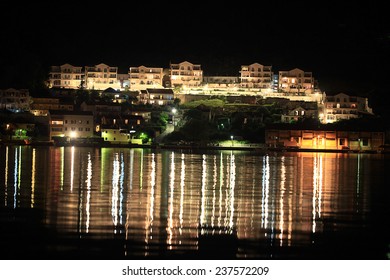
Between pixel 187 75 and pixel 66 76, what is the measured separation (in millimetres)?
9232

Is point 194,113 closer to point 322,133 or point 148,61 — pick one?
point 322,133

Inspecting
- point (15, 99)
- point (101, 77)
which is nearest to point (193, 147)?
point (15, 99)

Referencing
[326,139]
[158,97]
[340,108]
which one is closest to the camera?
[326,139]

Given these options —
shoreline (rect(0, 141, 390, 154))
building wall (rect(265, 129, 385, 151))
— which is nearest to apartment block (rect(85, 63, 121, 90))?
shoreline (rect(0, 141, 390, 154))

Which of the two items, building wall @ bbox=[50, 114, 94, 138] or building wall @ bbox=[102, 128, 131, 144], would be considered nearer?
building wall @ bbox=[50, 114, 94, 138]

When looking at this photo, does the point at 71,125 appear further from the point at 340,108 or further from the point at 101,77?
the point at 340,108

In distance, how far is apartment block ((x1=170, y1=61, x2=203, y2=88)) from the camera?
5131 centimetres

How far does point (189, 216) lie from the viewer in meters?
11.0

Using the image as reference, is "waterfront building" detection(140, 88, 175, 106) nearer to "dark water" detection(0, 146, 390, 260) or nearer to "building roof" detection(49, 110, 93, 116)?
"building roof" detection(49, 110, 93, 116)

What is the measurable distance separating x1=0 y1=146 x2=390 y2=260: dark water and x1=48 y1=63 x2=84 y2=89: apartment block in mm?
31101

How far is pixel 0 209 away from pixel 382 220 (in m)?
6.48

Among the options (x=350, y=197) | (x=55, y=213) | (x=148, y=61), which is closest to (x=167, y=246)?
(x=55, y=213)

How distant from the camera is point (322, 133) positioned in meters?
41.2

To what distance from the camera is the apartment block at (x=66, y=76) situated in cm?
4972
